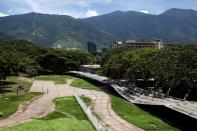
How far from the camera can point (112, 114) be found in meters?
62.8

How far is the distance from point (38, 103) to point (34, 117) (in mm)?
17805

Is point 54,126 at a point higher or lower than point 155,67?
lower

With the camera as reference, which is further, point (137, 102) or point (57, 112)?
point (137, 102)

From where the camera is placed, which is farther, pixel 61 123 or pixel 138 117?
pixel 138 117

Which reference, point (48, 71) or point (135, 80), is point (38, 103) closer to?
point (135, 80)

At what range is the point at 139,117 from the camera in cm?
6009

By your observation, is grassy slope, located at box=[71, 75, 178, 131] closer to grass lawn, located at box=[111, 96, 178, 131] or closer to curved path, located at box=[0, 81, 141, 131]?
grass lawn, located at box=[111, 96, 178, 131]

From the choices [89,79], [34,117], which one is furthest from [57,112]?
[89,79]

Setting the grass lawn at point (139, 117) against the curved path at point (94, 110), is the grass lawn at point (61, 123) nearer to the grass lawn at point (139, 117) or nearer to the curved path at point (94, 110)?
the curved path at point (94, 110)

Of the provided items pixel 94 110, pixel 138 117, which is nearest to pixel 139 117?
pixel 138 117

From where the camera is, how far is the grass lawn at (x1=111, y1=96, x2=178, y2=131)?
53966 millimetres

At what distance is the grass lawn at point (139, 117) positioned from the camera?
54.0 metres

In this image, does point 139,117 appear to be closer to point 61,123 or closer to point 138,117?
point 138,117

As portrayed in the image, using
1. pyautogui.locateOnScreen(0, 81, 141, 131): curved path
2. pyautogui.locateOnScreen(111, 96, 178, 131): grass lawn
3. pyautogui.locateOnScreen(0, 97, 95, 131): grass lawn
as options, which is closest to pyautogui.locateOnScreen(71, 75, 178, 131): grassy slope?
pyautogui.locateOnScreen(111, 96, 178, 131): grass lawn
